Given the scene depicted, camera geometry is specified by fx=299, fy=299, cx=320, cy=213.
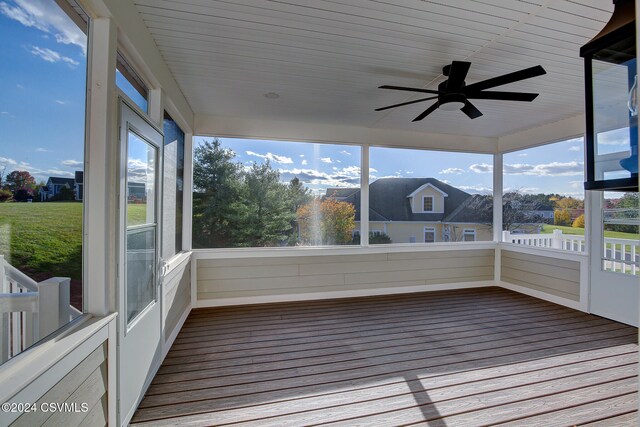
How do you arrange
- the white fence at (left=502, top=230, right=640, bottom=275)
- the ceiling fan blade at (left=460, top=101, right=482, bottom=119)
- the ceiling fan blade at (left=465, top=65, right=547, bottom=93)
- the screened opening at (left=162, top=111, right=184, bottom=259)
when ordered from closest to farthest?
the ceiling fan blade at (left=465, top=65, right=547, bottom=93)
the ceiling fan blade at (left=460, top=101, right=482, bottom=119)
the screened opening at (left=162, top=111, right=184, bottom=259)
the white fence at (left=502, top=230, right=640, bottom=275)

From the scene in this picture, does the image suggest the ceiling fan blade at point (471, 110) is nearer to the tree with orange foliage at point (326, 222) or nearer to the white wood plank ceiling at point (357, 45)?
the white wood plank ceiling at point (357, 45)

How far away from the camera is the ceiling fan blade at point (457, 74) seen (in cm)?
231

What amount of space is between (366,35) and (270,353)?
283 cm

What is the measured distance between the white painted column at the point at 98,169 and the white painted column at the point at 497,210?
561 centimetres

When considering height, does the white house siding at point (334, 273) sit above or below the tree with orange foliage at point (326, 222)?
below

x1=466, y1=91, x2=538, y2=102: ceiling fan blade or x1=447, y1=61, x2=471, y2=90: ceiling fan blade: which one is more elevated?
x1=447, y1=61, x2=471, y2=90: ceiling fan blade

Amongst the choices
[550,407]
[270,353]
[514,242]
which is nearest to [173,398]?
[270,353]

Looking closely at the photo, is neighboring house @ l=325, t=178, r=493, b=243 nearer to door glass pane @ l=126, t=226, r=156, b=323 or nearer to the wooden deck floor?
the wooden deck floor

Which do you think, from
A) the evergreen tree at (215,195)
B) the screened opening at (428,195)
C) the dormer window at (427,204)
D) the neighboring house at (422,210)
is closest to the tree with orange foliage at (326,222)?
the neighboring house at (422,210)

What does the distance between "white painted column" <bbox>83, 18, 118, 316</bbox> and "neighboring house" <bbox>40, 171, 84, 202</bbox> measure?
3 cm

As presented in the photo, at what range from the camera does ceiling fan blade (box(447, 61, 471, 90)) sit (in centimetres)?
231

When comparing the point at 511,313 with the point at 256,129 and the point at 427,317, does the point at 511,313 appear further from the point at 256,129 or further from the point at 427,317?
the point at 256,129

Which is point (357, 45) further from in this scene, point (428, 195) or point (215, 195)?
point (428, 195)

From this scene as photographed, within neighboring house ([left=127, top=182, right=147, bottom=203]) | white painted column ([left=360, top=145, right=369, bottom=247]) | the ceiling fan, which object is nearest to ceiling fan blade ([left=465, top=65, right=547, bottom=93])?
the ceiling fan
